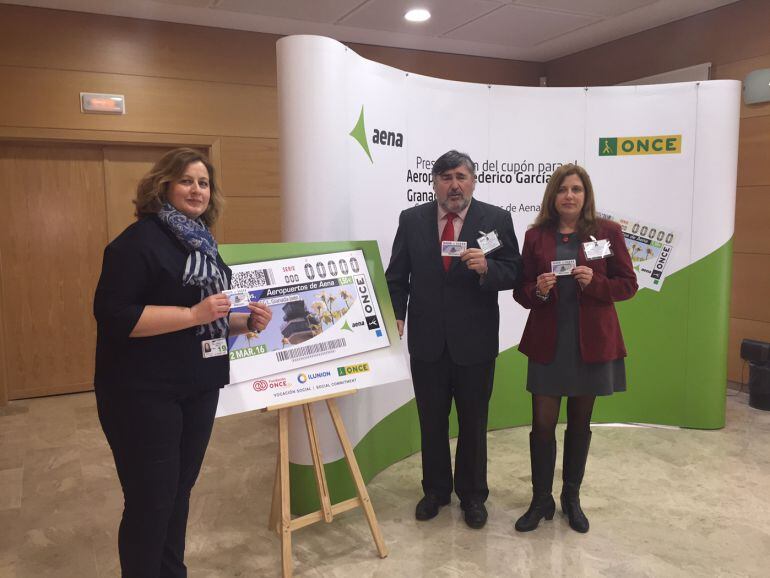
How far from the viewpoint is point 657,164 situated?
378cm

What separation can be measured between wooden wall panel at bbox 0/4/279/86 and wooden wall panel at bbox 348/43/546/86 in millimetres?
1019

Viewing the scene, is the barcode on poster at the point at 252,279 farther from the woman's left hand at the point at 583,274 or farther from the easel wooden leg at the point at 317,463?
the woman's left hand at the point at 583,274

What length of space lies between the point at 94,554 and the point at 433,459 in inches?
59.7

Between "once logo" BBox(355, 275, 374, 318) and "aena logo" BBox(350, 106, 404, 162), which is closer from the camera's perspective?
"once logo" BBox(355, 275, 374, 318)

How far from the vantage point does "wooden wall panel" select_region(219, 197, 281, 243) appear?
5230 millimetres

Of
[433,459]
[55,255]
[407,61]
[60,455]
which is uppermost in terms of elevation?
[407,61]

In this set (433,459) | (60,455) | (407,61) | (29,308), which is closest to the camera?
(433,459)

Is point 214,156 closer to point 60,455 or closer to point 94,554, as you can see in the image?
point 60,455

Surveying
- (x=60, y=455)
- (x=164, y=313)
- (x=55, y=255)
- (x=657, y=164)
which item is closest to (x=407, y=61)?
(x=657, y=164)

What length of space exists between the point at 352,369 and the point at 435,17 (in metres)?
3.71

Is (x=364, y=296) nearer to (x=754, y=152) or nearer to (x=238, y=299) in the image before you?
(x=238, y=299)

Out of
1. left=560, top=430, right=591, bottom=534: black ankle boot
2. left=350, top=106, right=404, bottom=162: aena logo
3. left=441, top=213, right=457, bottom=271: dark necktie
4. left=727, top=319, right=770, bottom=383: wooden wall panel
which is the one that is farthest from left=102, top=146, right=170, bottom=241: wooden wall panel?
left=727, top=319, right=770, bottom=383: wooden wall panel

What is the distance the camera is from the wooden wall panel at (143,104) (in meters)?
4.52

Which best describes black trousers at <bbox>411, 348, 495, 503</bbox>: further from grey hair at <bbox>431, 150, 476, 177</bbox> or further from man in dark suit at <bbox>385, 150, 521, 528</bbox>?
grey hair at <bbox>431, 150, 476, 177</bbox>
